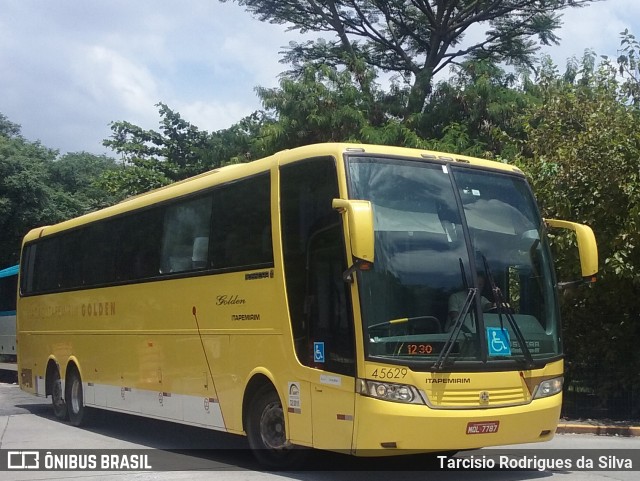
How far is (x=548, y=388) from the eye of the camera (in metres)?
8.76

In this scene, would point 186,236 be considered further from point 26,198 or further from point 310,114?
point 26,198

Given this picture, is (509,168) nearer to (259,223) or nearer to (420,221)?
(420,221)

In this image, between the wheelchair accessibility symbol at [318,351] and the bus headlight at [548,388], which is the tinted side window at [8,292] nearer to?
the wheelchair accessibility symbol at [318,351]

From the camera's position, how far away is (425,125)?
22422mm

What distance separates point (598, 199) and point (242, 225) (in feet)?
22.2

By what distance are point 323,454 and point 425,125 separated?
13.4m

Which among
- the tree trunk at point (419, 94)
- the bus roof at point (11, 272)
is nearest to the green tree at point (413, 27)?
the tree trunk at point (419, 94)

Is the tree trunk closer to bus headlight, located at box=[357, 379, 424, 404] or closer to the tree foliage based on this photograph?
bus headlight, located at box=[357, 379, 424, 404]

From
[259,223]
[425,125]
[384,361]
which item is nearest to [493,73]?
[425,125]

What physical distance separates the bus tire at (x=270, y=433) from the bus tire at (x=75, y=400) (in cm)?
603

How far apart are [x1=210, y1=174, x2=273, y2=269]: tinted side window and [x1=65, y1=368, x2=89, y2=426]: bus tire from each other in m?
5.75

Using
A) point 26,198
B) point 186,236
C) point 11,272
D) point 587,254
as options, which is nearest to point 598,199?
point 587,254

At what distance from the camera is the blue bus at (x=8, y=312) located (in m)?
27.2

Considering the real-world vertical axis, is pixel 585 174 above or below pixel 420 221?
above
